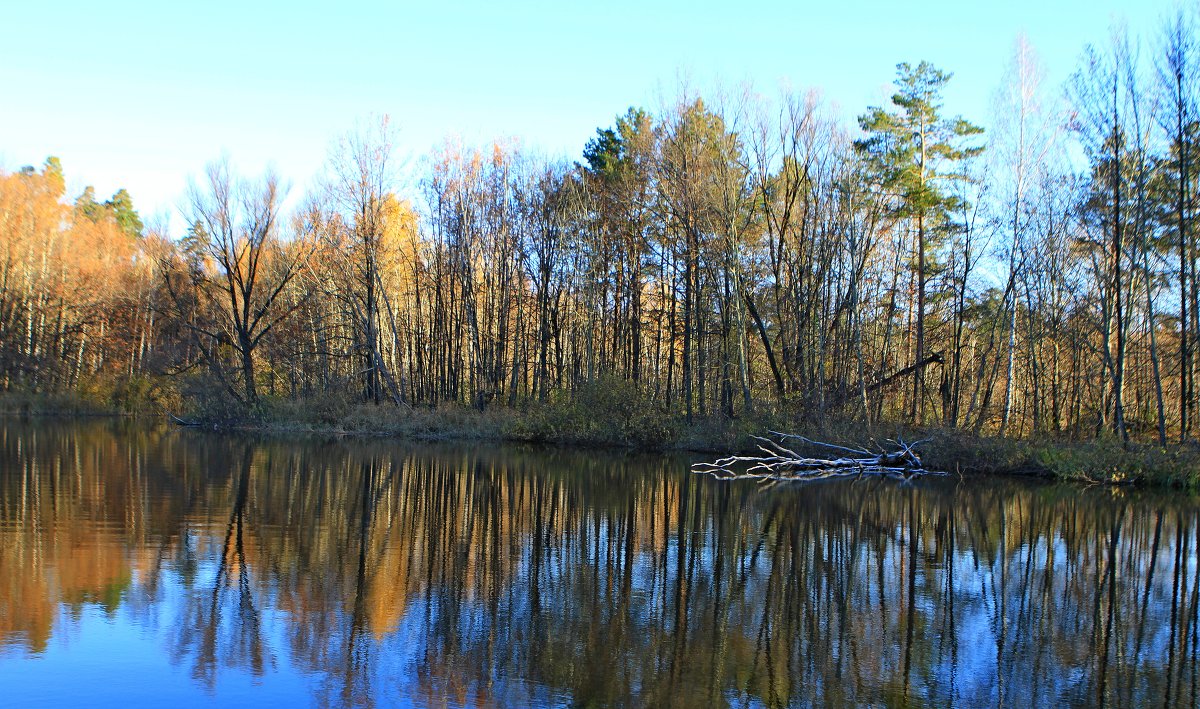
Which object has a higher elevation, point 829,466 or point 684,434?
point 684,434

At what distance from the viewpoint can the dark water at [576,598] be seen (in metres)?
6.91

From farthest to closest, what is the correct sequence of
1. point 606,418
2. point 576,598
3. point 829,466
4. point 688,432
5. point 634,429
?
point 606,418, point 634,429, point 688,432, point 829,466, point 576,598

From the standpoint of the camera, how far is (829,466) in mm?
25266

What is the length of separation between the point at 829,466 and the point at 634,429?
26.9 ft

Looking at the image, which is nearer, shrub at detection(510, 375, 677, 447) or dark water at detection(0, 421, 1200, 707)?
dark water at detection(0, 421, 1200, 707)

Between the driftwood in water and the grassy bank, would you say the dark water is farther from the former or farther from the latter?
the driftwood in water

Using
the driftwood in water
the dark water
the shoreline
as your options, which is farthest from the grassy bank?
the dark water

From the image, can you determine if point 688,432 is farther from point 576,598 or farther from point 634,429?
point 576,598

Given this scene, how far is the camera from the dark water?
22.7 ft

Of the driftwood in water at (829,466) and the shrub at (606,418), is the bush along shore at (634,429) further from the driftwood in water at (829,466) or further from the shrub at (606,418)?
the driftwood in water at (829,466)

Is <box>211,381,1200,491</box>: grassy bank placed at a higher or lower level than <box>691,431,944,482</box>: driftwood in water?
higher

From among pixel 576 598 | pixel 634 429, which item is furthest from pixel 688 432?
pixel 576 598

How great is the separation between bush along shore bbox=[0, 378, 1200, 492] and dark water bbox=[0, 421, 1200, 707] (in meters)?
3.96

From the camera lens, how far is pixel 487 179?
1515 inches
